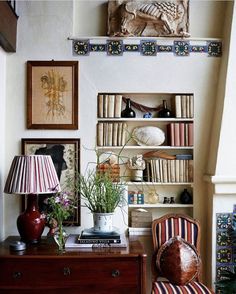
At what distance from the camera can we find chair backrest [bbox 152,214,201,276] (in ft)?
10.4

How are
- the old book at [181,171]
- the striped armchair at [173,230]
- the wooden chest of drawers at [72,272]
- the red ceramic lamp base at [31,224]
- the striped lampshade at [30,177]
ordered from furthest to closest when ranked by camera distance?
the old book at [181,171], the striped armchair at [173,230], the red ceramic lamp base at [31,224], the striped lampshade at [30,177], the wooden chest of drawers at [72,272]

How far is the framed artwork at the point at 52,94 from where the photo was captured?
3.29 metres

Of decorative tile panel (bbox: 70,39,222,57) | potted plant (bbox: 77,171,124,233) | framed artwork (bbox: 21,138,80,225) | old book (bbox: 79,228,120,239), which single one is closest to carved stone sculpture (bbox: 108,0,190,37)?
decorative tile panel (bbox: 70,39,222,57)

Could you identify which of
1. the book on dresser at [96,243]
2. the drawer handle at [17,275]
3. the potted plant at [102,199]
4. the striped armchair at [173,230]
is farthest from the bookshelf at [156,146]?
the drawer handle at [17,275]

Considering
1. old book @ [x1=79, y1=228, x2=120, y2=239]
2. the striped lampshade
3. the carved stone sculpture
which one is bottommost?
old book @ [x1=79, y1=228, x2=120, y2=239]

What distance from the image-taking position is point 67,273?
2.64m

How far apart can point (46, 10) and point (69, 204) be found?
1.74 m

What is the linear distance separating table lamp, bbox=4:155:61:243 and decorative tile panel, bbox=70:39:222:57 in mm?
1120

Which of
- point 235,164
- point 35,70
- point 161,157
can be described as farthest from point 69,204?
point 235,164

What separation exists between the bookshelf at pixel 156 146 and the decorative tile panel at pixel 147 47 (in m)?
Answer: 0.39

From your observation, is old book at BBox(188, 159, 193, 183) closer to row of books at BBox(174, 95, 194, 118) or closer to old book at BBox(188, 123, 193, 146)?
old book at BBox(188, 123, 193, 146)

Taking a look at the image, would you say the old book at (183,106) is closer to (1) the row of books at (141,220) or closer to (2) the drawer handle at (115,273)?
(1) the row of books at (141,220)

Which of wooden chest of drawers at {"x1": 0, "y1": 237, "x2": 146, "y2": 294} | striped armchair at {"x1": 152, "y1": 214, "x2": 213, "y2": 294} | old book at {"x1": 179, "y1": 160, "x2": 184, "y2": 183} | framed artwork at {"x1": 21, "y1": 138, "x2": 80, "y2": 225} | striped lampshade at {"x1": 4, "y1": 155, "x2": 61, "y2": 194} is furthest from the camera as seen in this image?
old book at {"x1": 179, "y1": 160, "x2": 184, "y2": 183}

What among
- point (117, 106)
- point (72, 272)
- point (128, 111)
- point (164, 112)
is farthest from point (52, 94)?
point (72, 272)
